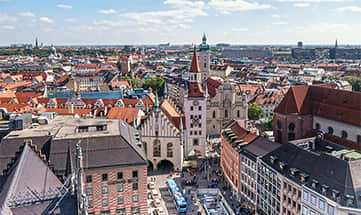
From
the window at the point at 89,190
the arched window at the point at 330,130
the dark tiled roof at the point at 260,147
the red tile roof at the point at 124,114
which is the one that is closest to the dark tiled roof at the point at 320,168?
the dark tiled roof at the point at 260,147

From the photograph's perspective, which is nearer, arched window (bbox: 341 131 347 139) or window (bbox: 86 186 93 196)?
window (bbox: 86 186 93 196)

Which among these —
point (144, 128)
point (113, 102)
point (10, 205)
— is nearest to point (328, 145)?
point (144, 128)

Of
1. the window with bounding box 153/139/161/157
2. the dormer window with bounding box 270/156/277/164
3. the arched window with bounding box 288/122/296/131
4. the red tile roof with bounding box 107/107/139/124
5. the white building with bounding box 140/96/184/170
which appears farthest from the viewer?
the red tile roof with bounding box 107/107/139/124

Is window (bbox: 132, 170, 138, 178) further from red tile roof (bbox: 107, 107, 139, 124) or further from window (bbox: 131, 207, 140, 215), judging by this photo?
red tile roof (bbox: 107, 107, 139, 124)

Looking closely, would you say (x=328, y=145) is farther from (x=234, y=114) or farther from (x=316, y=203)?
(x=234, y=114)

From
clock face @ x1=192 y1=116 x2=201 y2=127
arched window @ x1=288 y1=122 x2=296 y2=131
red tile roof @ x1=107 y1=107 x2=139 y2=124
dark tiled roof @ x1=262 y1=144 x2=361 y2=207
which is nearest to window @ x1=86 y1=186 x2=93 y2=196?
dark tiled roof @ x1=262 y1=144 x2=361 y2=207

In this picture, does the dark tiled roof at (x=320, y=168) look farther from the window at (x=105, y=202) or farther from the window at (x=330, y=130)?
the window at (x=105, y=202)

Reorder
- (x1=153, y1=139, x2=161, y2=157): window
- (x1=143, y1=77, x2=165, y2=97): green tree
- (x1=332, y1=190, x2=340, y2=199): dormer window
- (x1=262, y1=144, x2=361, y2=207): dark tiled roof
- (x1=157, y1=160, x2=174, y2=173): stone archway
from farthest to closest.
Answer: (x1=143, y1=77, x2=165, y2=97): green tree → (x1=157, y1=160, x2=174, y2=173): stone archway → (x1=153, y1=139, x2=161, y2=157): window → (x1=262, y1=144, x2=361, y2=207): dark tiled roof → (x1=332, y1=190, x2=340, y2=199): dormer window

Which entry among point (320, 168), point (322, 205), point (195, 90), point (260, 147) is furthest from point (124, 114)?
point (322, 205)
